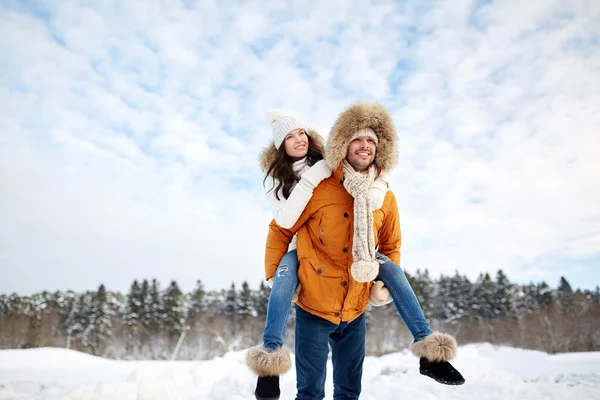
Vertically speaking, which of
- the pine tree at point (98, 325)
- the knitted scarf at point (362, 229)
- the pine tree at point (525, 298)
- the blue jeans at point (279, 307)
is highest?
the pine tree at point (525, 298)

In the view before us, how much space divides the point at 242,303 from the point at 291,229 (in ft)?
145

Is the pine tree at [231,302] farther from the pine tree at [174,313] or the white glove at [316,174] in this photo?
the white glove at [316,174]

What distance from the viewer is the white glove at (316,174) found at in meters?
2.46

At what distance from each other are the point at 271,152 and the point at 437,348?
74.2 inches

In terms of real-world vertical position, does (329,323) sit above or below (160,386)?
above

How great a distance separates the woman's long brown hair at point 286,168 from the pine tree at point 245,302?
1696 inches

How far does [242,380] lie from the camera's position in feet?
19.6

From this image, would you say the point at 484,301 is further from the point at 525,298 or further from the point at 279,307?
the point at 279,307

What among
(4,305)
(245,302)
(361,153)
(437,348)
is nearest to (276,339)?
(437,348)

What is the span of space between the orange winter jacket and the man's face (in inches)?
5.3

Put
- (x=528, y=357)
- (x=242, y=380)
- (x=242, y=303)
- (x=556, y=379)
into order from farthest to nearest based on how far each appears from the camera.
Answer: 1. (x=242, y=303)
2. (x=528, y=357)
3. (x=556, y=379)
4. (x=242, y=380)

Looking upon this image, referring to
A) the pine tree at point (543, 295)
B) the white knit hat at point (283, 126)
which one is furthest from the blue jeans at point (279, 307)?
the pine tree at point (543, 295)

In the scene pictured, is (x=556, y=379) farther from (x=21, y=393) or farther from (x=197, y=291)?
(x=197, y=291)

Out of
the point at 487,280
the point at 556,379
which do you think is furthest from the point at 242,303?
the point at 556,379
